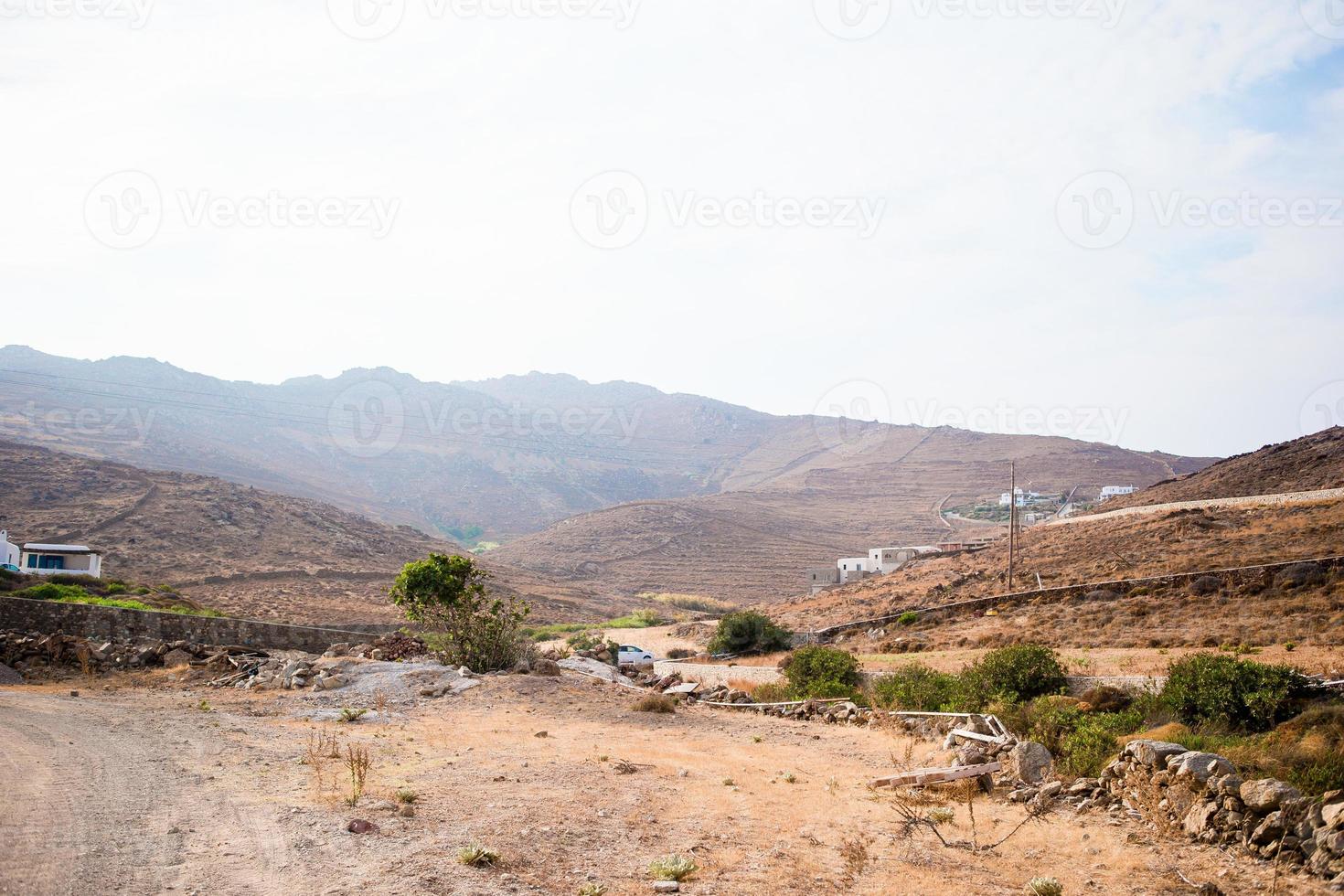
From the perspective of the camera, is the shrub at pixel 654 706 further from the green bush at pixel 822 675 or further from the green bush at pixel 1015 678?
the green bush at pixel 1015 678

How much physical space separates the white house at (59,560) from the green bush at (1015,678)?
42399 millimetres

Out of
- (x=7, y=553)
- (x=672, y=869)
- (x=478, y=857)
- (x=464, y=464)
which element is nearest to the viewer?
(x=478, y=857)

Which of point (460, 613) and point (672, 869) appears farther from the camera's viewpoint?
point (460, 613)

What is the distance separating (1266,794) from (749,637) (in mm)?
27796

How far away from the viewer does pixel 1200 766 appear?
938 centimetres

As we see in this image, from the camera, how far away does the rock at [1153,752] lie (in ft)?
32.7

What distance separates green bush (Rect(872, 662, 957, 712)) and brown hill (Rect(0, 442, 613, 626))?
32292 millimetres

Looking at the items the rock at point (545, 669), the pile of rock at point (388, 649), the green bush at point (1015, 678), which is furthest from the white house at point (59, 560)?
the green bush at point (1015, 678)

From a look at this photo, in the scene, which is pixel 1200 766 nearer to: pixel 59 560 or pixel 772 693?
pixel 772 693

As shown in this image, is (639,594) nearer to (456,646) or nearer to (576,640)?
(576,640)

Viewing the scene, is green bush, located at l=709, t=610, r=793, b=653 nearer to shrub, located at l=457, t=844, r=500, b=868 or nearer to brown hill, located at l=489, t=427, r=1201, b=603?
shrub, located at l=457, t=844, r=500, b=868

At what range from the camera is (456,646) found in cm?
2333

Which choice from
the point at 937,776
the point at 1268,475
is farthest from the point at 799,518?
the point at 937,776

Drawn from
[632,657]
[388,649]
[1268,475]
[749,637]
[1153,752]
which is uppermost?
[1268,475]
